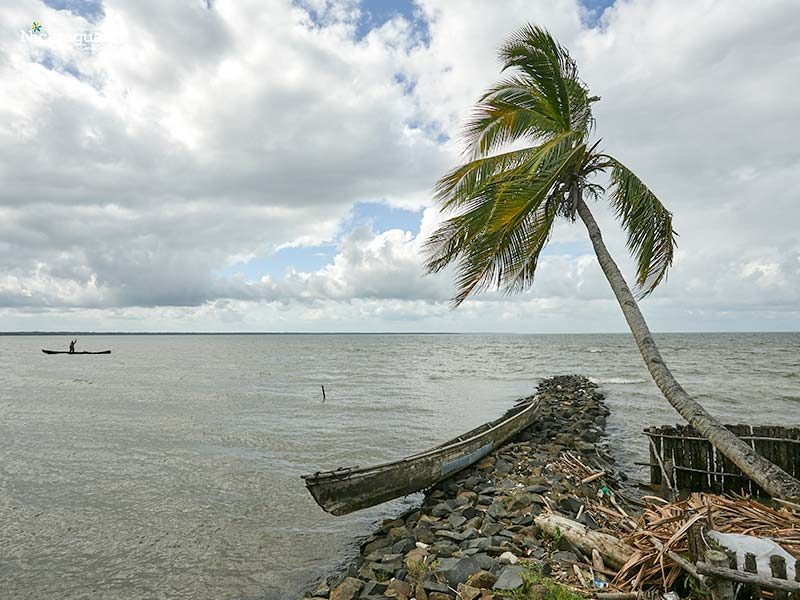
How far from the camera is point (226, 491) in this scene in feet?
37.7

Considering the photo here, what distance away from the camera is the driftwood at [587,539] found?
550 centimetres

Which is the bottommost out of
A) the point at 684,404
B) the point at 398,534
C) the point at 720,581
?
the point at 398,534

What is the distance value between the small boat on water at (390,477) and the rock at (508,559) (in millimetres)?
2767

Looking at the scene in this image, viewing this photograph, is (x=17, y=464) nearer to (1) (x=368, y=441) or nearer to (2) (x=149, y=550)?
(2) (x=149, y=550)

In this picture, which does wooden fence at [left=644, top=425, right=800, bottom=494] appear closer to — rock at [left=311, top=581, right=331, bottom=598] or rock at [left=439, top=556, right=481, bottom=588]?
rock at [left=439, top=556, right=481, bottom=588]

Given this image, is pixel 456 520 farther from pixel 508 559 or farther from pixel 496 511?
pixel 508 559

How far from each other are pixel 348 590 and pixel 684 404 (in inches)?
216

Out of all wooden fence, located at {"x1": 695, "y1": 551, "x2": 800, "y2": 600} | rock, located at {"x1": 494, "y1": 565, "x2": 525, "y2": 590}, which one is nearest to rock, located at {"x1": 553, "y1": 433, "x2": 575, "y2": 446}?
rock, located at {"x1": 494, "y1": 565, "x2": 525, "y2": 590}

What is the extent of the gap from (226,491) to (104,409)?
15.2m

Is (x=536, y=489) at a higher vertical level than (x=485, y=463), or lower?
higher

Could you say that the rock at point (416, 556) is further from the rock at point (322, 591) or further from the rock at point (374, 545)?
the rock at point (322, 591)

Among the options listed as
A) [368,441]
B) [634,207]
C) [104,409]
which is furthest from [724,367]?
[104,409]

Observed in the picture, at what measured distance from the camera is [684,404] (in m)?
7.54

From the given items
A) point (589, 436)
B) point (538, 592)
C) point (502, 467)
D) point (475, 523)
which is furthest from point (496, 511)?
point (589, 436)
